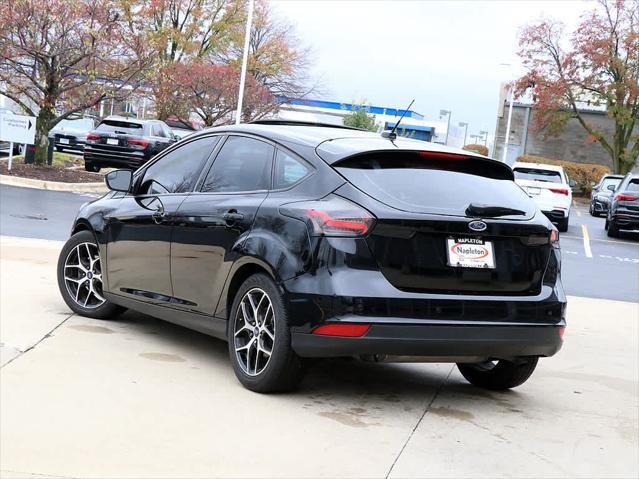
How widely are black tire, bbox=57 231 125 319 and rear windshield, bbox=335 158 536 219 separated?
8.94ft

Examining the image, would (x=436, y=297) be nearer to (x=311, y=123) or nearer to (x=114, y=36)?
(x=311, y=123)

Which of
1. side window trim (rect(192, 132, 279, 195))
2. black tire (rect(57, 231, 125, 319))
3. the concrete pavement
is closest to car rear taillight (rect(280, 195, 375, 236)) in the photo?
side window trim (rect(192, 132, 279, 195))

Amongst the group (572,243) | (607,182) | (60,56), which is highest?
(60,56)

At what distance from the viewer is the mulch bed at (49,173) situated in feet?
74.3

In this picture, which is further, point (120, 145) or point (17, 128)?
point (120, 145)

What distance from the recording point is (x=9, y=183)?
21500 millimetres

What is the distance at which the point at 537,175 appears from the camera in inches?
948

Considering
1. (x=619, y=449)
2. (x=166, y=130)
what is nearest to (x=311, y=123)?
(x=619, y=449)

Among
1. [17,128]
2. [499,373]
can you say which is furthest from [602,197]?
[499,373]

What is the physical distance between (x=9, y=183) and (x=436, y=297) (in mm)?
18040

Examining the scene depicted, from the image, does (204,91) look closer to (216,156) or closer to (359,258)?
(216,156)

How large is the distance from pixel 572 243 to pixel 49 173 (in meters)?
12.4

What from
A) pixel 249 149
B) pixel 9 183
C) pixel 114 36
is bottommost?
pixel 9 183

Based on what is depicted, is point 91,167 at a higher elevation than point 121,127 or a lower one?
lower
